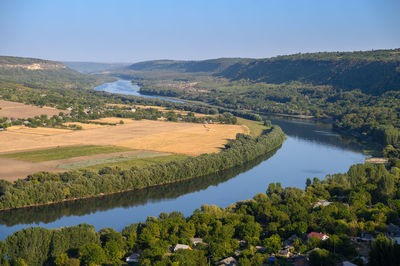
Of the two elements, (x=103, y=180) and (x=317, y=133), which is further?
(x=317, y=133)

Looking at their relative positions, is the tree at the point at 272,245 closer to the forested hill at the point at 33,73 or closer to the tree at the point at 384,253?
the tree at the point at 384,253

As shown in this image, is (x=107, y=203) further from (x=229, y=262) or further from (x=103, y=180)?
(x=229, y=262)

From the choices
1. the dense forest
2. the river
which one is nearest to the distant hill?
the river

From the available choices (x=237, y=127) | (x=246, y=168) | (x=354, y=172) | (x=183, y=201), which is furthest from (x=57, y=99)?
(x=354, y=172)

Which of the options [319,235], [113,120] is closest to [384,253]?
[319,235]

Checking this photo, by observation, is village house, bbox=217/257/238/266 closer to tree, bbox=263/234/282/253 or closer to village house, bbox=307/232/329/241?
tree, bbox=263/234/282/253

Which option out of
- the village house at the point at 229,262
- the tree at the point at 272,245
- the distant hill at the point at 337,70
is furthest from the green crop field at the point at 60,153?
the distant hill at the point at 337,70
